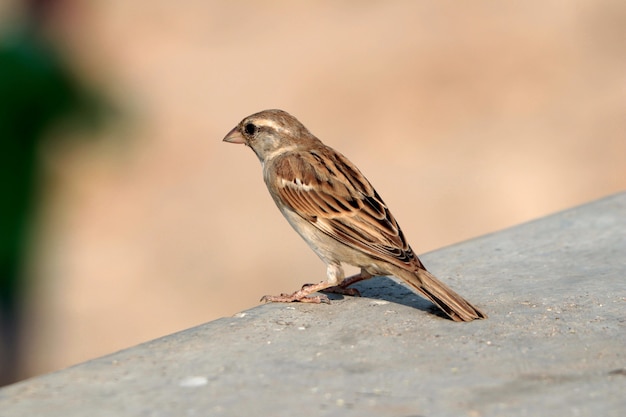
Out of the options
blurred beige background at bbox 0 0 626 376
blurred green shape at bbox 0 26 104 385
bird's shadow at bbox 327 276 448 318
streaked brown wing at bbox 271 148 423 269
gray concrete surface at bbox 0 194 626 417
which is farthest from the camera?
blurred beige background at bbox 0 0 626 376

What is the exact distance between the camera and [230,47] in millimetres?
17562

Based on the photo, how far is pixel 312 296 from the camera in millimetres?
4426

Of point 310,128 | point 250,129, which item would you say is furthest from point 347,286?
point 310,128

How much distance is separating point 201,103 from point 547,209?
5833 mm

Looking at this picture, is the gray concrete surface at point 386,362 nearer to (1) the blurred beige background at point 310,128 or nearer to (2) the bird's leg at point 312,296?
(2) the bird's leg at point 312,296

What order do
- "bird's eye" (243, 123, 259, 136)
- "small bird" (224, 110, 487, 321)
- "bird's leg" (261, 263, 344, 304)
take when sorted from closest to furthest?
"bird's leg" (261, 263, 344, 304) → "small bird" (224, 110, 487, 321) → "bird's eye" (243, 123, 259, 136)

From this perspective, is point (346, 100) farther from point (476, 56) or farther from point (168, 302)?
point (168, 302)

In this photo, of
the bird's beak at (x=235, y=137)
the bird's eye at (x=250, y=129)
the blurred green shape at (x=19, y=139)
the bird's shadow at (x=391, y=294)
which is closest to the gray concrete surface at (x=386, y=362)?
the bird's shadow at (x=391, y=294)

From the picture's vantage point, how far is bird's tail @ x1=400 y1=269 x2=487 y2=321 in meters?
3.89

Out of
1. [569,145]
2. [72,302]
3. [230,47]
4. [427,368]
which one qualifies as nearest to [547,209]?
[569,145]

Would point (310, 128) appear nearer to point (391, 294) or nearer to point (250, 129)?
point (250, 129)

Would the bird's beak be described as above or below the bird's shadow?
above

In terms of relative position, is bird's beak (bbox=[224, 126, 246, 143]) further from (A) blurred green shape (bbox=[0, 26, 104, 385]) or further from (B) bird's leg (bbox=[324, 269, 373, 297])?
(A) blurred green shape (bbox=[0, 26, 104, 385])

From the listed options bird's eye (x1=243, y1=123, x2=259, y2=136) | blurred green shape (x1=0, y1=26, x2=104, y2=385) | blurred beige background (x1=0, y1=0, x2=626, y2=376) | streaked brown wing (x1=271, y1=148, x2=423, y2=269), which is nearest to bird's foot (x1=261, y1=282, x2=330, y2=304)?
streaked brown wing (x1=271, y1=148, x2=423, y2=269)
